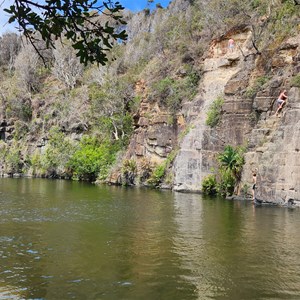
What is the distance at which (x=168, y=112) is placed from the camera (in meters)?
47.3

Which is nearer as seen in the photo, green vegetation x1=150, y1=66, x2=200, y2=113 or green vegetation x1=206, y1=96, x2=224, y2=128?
green vegetation x1=206, y1=96, x2=224, y2=128

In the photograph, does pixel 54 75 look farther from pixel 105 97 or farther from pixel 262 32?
pixel 262 32

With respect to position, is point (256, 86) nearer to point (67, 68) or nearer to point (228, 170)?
point (228, 170)

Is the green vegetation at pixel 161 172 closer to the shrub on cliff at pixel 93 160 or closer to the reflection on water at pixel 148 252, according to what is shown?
the shrub on cliff at pixel 93 160

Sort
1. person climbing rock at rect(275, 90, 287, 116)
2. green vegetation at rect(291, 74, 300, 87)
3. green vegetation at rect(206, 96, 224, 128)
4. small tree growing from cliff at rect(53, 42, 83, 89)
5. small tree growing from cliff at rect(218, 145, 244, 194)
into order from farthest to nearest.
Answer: small tree growing from cliff at rect(53, 42, 83, 89), green vegetation at rect(206, 96, 224, 128), small tree growing from cliff at rect(218, 145, 244, 194), person climbing rock at rect(275, 90, 287, 116), green vegetation at rect(291, 74, 300, 87)

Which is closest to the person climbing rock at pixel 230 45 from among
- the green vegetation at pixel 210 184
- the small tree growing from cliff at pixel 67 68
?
the green vegetation at pixel 210 184

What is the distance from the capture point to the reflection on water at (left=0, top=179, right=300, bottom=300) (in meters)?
11.9

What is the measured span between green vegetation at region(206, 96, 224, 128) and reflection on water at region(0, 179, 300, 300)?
39.9ft

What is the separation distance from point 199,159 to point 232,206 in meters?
10.4

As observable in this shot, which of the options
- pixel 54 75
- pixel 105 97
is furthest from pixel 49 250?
pixel 54 75

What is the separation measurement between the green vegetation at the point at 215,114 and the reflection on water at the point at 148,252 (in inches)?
478

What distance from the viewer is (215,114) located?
131 ft

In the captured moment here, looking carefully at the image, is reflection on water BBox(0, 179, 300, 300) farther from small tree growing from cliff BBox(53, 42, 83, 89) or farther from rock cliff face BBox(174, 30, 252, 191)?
small tree growing from cliff BBox(53, 42, 83, 89)

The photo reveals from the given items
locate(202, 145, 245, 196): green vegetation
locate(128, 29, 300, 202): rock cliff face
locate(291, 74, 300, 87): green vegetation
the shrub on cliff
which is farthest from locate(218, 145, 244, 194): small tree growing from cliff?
the shrub on cliff
